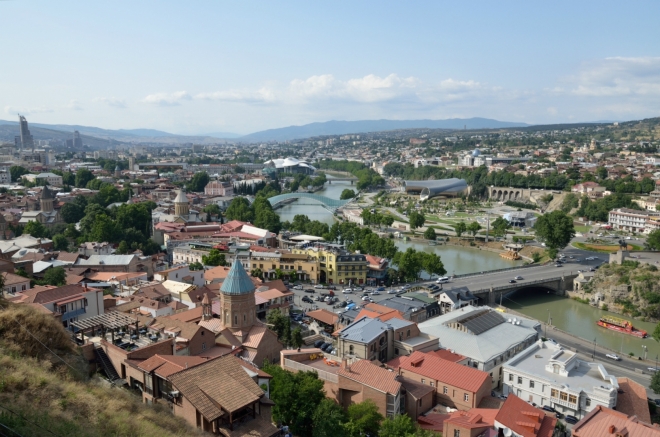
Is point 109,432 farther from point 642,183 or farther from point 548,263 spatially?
point 642,183

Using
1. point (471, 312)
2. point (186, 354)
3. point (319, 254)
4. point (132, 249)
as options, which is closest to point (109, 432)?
point (186, 354)

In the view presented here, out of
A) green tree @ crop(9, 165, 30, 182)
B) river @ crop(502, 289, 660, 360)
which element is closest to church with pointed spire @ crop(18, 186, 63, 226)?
green tree @ crop(9, 165, 30, 182)

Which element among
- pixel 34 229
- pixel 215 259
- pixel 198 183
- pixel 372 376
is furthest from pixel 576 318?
pixel 198 183

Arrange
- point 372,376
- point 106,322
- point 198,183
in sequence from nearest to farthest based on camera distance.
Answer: point 106,322, point 372,376, point 198,183

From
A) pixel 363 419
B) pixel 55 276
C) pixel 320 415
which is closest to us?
pixel 320 415

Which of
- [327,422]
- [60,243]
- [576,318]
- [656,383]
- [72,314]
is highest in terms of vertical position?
[72,314]

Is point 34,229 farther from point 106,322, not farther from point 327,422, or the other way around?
point 327,422

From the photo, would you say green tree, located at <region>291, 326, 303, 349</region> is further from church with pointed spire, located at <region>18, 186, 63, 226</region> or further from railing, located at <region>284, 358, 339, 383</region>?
church with pointed spire, located at <region>18, 186, 63, 226</region>
